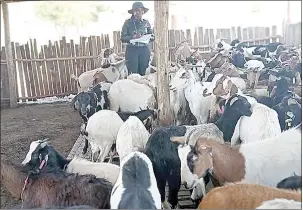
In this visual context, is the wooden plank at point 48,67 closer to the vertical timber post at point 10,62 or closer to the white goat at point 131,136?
the vertical timber post at point 10,62

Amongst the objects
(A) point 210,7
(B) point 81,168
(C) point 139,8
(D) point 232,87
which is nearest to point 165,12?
(C) point 139,8

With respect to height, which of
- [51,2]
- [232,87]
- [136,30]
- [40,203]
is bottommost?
[40,203]

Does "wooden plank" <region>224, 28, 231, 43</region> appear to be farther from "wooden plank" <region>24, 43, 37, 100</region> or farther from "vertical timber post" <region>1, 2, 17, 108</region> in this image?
"vertical timber post" <region>1, 2, 17, 108</region>

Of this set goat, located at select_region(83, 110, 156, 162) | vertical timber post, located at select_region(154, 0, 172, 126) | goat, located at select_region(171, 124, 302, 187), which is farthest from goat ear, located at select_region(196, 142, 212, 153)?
goat, located at select_region(83, 110, 156, 162)

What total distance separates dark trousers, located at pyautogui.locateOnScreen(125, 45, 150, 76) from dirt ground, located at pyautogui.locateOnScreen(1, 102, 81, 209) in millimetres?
421

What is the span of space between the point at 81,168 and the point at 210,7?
115cm

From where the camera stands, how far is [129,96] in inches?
120

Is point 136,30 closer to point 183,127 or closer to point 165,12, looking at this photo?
point 165,12

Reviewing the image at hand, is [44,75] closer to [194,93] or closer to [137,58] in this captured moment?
[137,58]

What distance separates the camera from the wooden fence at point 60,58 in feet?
8.87

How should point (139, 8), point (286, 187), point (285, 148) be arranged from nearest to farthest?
point (286, 187), point (285, 148), point (139, 8)

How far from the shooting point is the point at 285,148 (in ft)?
7.77

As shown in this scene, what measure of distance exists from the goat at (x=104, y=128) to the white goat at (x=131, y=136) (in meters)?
0.03

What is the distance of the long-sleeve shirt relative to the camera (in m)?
2.55
